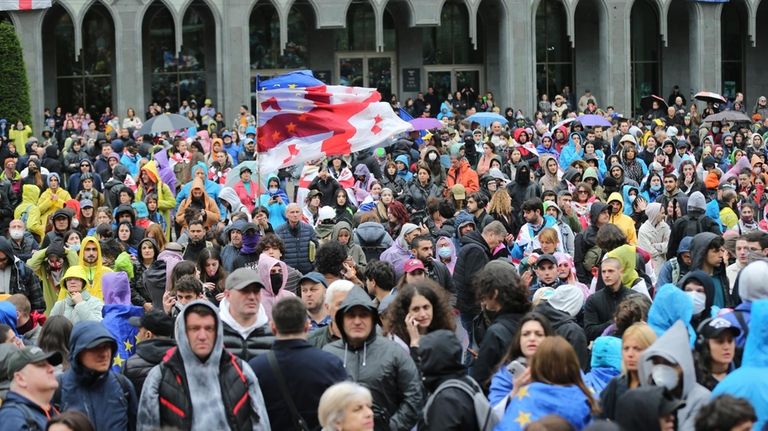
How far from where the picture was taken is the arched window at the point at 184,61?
4103cm

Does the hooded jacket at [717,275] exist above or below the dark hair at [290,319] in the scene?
below

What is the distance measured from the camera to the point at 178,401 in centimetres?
747

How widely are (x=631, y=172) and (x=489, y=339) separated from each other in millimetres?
14679

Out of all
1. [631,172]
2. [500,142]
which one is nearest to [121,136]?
[500,142]

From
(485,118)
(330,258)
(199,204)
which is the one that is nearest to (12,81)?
(485,118)

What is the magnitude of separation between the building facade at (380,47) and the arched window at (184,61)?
0.10 ft

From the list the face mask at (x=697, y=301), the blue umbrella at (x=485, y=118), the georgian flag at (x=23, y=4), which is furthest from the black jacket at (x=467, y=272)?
the georgian flag at (x=23, y=4)

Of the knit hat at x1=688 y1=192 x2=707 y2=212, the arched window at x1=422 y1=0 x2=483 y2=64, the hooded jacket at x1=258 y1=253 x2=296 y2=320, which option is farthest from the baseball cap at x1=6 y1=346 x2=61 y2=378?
the arched window at x1=422 y1=0 x2=483 y2=64

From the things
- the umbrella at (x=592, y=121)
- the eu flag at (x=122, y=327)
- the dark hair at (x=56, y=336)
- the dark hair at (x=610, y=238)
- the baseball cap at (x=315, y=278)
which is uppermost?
the umbrella at (x=592, y=121)

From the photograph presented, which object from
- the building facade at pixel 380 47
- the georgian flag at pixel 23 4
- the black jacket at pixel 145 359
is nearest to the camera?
the black jacket at pixel 145 359

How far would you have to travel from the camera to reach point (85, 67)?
4088 centimetres

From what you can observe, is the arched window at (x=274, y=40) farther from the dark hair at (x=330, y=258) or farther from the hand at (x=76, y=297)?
the dark hair at (x=330, y=258)

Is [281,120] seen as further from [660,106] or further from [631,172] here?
[660,106]

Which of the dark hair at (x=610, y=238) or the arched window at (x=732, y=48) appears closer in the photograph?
the dark hair at (x=610, y=238)
